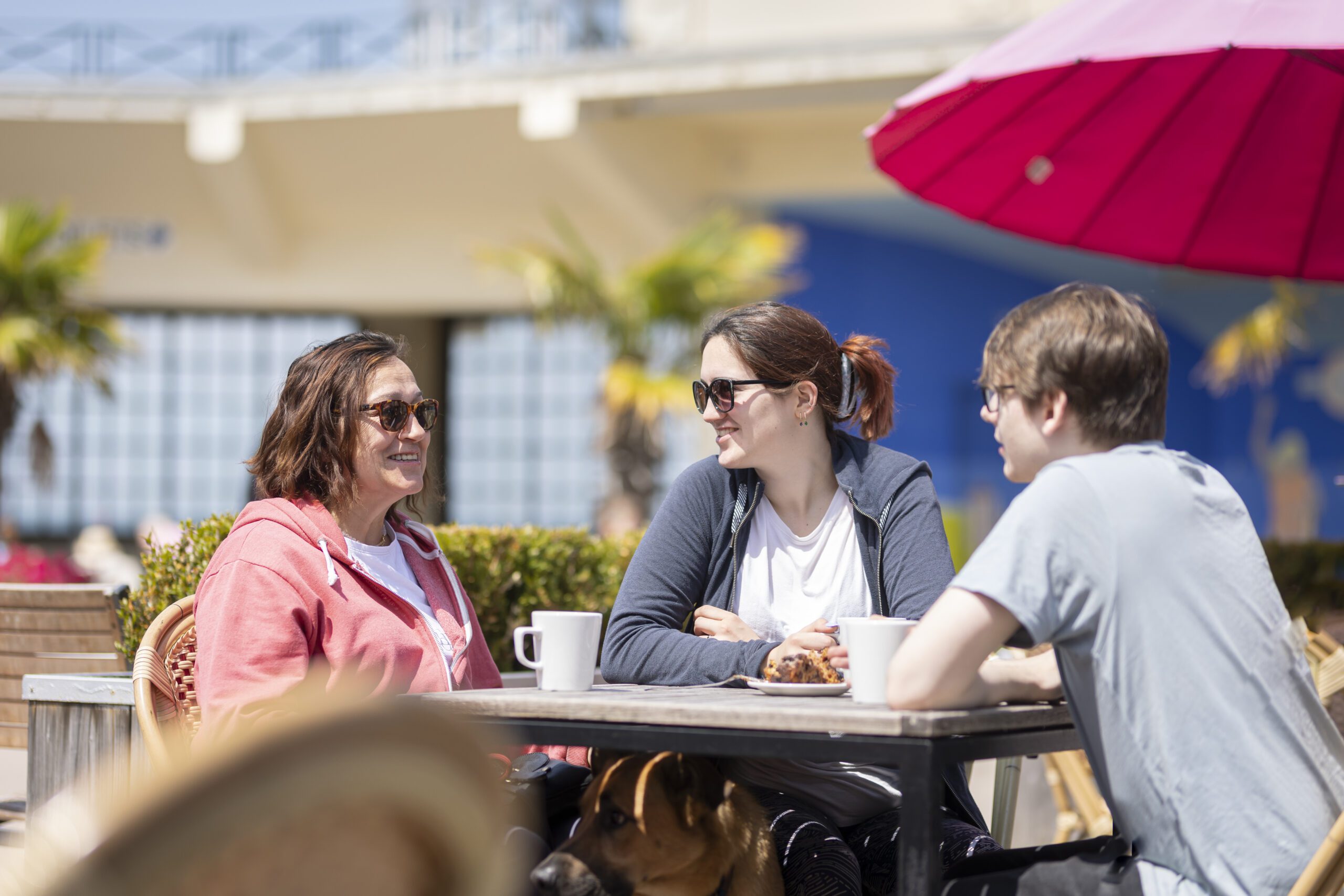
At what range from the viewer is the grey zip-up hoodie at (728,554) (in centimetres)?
244

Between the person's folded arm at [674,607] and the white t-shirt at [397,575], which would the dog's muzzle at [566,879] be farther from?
the white t-shirt at [397,575]

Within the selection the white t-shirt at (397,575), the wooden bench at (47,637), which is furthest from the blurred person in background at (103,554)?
the white t-shirt at (397,575)

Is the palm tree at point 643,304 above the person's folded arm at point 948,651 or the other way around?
above

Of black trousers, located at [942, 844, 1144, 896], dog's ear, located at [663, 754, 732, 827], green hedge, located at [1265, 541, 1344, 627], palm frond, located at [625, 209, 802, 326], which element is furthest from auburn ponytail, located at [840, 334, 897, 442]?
palm frond, located at [625, 209, 802, 326]

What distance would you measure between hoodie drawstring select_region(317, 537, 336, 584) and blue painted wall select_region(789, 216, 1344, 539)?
37.5ft

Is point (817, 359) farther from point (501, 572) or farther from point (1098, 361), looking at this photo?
point (501, 572)

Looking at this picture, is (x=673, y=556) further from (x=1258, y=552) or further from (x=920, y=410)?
(x=920, y=410)

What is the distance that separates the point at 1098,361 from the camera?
5.97 ft

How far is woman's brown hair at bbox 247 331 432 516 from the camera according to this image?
8.37 feet

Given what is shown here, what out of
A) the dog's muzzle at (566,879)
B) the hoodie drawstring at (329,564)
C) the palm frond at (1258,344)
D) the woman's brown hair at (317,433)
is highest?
the palm frond at (1258,344)

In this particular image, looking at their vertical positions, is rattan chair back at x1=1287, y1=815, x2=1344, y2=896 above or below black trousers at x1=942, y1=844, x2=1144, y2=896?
above

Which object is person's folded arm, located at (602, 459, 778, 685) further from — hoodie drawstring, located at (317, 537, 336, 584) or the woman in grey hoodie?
hoodie drawstring, located at (317, 537, 336, 584)

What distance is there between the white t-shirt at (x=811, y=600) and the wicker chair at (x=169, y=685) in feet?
A: 3.27

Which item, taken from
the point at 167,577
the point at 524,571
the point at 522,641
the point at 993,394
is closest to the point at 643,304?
the point at 524,571
